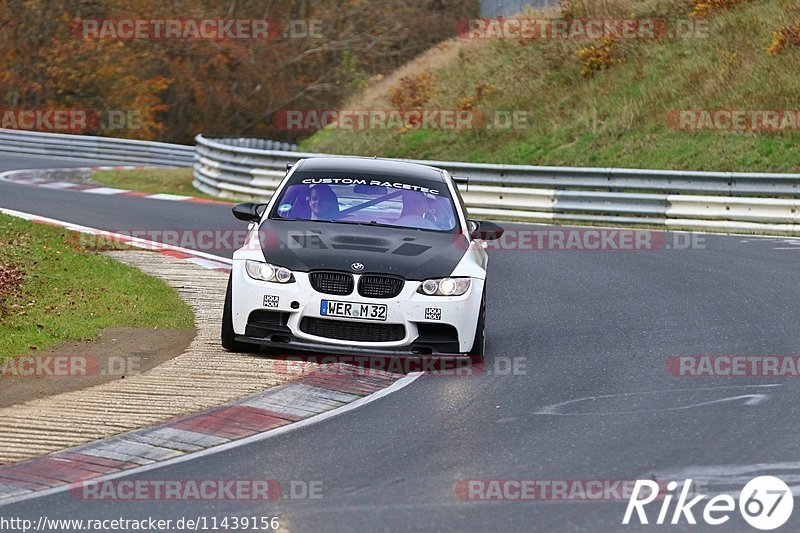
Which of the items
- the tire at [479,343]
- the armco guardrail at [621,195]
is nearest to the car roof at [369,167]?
the tire at [479,343]

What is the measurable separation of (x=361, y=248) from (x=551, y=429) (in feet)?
9.28

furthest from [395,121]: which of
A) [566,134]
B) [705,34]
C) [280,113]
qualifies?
[280,113]

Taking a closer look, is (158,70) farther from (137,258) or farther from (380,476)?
(380,476)

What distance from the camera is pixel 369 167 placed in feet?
39.1

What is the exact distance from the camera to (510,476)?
272 inches

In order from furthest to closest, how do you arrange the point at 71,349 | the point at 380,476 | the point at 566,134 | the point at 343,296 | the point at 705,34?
1. the point at 705,34
2. the point at 566,134
3. the point at 71,349
4. the point at 343,296
5. the point at 380,476

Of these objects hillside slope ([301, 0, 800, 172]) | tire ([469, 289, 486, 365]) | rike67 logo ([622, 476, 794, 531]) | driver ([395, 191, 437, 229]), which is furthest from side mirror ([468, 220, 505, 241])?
hillside slope ([301, 0, 800, 172])

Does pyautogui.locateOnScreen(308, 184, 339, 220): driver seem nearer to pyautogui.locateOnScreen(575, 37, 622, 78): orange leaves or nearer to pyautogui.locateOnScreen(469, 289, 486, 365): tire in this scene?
pyautogui.locateOnScreen(469, 289, 486, 365): tire

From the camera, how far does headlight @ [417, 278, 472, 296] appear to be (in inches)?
396

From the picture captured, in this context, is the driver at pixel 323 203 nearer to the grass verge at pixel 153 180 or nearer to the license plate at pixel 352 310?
the license plate at pixel 352 310

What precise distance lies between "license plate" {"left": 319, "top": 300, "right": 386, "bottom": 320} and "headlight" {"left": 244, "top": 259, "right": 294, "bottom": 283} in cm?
36

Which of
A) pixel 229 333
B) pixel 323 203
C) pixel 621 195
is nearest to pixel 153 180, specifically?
pixel 621 195

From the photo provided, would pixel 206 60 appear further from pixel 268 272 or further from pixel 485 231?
pixel 268 272

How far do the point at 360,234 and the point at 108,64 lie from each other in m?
40.1
